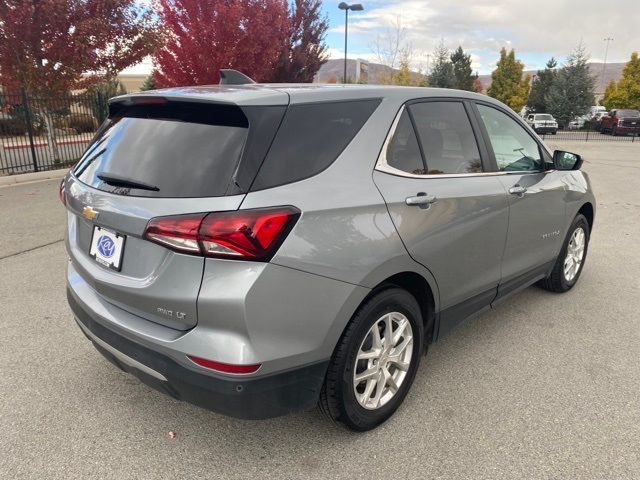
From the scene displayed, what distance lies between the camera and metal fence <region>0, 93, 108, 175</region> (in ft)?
40.1

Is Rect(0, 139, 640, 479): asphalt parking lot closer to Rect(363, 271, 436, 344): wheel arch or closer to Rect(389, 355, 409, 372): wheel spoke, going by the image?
Rect(389, 355, 409, 372): wheel spoke

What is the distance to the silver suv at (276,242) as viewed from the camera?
1.96 meters

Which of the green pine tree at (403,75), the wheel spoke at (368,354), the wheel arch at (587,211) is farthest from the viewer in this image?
the green pine tree at (403,75)

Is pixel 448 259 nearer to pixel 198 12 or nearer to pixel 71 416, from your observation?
pixel 71 416

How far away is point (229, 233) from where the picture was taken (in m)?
1.90

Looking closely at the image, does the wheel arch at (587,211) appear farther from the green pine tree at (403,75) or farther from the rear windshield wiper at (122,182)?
the green pine tree at (403,75)

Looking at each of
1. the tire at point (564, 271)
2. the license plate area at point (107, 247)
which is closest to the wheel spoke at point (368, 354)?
the license plate area at point (107, 247)

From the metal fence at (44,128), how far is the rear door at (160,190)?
34.8ft

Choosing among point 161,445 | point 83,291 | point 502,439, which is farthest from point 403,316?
point 83,291

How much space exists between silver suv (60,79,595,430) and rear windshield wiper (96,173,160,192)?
0.01 m

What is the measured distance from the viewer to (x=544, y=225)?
12.5 feet

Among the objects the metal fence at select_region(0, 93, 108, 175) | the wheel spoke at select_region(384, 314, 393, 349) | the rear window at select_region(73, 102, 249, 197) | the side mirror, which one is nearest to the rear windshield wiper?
the rear window at select_region(73, 102, 249, 197)

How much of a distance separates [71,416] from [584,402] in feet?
9.46

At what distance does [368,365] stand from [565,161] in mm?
2534
